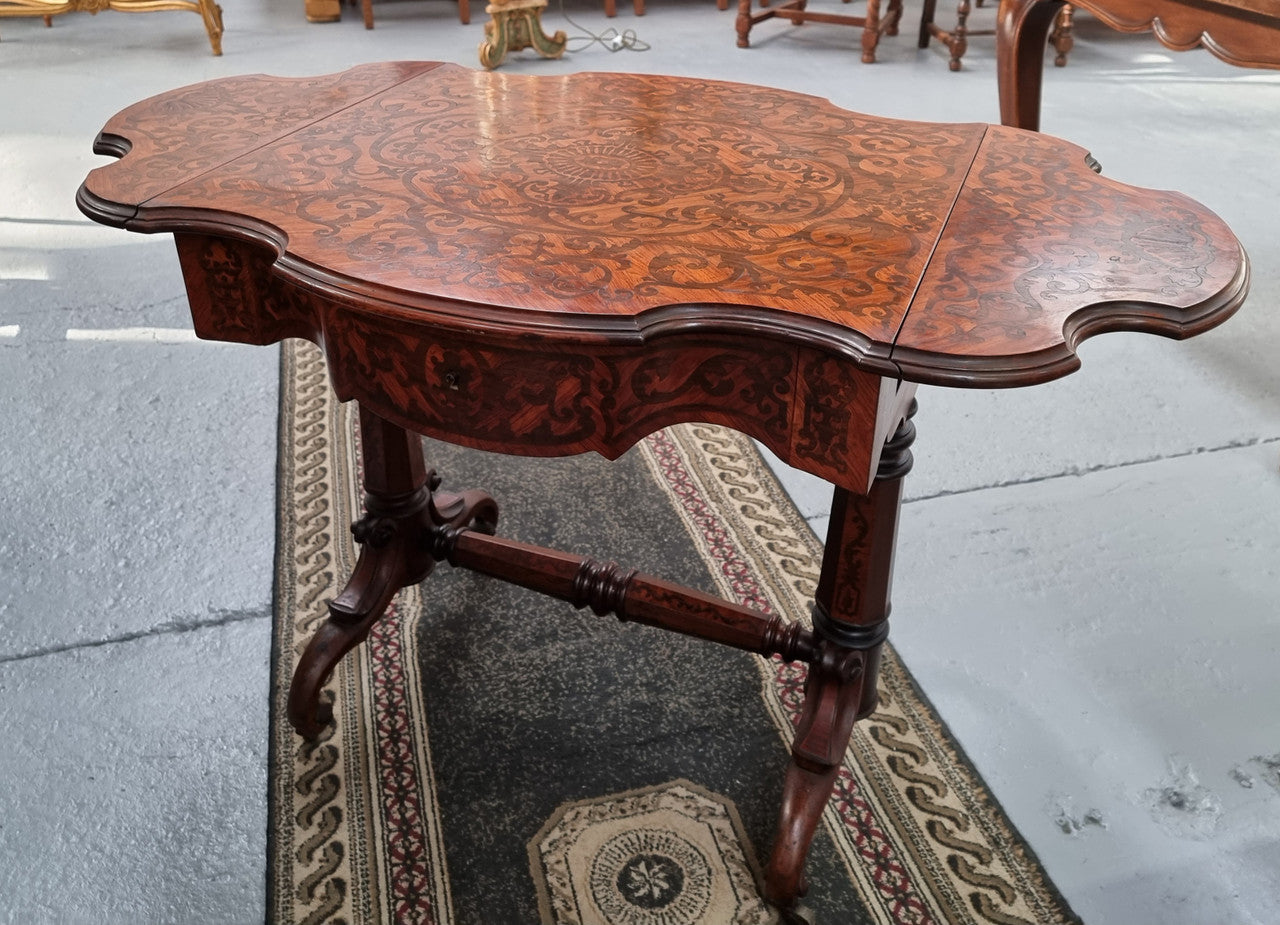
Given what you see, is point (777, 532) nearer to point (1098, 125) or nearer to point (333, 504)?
point (333, 504)

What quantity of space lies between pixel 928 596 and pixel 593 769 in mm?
777

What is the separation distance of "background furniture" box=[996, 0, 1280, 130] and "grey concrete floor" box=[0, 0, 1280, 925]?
2.56ft

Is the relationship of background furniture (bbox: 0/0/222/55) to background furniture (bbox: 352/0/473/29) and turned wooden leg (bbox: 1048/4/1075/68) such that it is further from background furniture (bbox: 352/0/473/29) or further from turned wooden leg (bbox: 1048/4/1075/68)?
turned wooden leg (bbox: 1048/4/1075/68)

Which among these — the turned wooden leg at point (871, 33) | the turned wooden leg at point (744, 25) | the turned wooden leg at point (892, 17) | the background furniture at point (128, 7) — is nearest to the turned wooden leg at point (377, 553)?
the turned wooden leg at point (871, 33)

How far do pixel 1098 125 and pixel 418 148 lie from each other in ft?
12.8

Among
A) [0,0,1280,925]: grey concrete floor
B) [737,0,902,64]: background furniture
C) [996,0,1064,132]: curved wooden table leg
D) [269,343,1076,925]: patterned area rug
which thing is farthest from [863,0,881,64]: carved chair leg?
[269,343,1076,925]: patterned area rug

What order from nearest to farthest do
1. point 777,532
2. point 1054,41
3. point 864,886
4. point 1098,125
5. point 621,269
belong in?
point 621,269
point 864,886
point 777,532
point 1098,125
point 1054,41

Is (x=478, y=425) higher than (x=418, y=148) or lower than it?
lower

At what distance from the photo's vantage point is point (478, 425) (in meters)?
1.23

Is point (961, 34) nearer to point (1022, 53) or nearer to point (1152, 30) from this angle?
point (1022, 53)

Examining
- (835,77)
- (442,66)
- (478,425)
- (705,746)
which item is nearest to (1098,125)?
(835,77)

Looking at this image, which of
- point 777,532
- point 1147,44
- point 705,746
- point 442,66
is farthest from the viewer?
point 1147,44

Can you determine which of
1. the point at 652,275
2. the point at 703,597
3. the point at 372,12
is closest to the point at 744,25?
the point at 372,12

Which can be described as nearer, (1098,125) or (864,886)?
(864,886)
